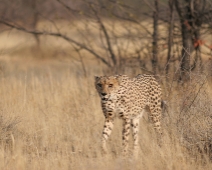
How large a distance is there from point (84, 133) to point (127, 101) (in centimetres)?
61

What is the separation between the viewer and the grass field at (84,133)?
4.92 meters

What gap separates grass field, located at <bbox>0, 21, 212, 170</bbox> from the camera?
4922mm

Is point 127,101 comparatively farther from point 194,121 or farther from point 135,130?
point 194,121

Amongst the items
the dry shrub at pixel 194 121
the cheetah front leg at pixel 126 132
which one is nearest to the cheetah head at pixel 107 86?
the cheetah front leg at pixel 126 132

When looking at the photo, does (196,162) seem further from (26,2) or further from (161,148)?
(26,2)

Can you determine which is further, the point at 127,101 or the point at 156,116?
the point at 156,116

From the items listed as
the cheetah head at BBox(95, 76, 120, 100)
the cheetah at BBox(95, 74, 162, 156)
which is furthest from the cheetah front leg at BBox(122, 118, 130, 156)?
the cheetah head at BBox(95, 76, 120, 100)

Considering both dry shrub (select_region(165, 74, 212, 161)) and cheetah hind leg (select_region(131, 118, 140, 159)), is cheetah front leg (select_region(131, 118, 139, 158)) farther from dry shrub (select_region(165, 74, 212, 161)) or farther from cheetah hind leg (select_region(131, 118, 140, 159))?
dry shrub (select_region(165, 74, 212, 161))

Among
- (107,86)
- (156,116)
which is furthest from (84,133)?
(156,116)

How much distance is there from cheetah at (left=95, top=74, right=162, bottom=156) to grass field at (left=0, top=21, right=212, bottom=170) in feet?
0.35

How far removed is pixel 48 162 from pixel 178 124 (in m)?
1.34

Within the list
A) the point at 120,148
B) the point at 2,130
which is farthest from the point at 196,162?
the point at 2,130

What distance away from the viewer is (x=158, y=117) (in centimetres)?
630

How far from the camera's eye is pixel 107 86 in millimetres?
5750
